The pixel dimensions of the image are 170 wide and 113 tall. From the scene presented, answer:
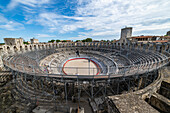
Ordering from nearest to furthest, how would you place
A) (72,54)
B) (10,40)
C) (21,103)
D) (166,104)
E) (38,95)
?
(166,104)
(21,103)
(38,95)
(10,40)
(72,54)

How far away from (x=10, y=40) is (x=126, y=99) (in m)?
37.1

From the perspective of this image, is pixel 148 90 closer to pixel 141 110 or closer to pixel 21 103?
pixel 141 110

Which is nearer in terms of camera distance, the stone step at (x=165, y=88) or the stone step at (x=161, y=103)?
the stone step at (x=161, y=103)

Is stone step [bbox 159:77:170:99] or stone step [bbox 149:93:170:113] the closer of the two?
stone step [bbox 149:93:170:113]

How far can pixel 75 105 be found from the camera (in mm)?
9203

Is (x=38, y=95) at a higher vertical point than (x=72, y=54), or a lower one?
lower

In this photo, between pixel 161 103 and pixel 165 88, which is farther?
pixel 165 88

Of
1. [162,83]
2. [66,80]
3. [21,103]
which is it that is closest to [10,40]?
[21,103]

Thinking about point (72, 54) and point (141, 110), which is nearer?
point (141, 110)

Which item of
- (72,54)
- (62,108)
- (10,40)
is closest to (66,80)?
(62,108)

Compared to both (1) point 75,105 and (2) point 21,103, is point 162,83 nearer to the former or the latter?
(1) point 75,105

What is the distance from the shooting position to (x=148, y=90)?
6691 millimetres

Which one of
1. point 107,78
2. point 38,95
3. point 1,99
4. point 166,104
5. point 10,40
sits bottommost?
point 1,99

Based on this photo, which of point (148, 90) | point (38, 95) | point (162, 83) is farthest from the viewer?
point (38, 95)
